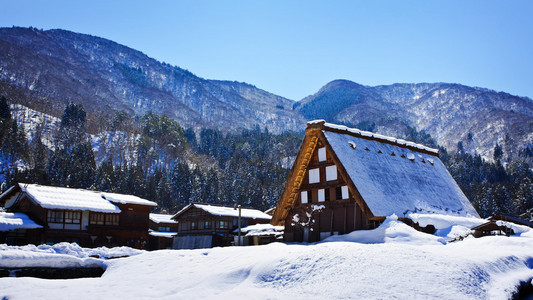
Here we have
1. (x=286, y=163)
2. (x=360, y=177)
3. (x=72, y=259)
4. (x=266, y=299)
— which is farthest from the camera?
(x=286, y=163)

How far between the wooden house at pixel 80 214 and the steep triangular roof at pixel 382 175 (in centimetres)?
2026

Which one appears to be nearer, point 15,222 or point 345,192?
point 345,192

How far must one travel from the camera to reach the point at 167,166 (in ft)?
426

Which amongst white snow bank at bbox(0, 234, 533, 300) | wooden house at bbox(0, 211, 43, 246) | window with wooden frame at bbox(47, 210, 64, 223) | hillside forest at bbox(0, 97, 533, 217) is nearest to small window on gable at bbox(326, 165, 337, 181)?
white snow bank at bbox(0, 234, 533, 300)

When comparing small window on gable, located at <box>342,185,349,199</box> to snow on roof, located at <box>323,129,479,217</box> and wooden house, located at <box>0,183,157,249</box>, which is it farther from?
wooden house, located at <box>0,183,157,249</box>

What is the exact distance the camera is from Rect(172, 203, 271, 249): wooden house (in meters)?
50.7

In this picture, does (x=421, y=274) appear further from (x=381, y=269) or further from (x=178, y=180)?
(x=178, y=180)

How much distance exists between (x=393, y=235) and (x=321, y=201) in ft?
24.8

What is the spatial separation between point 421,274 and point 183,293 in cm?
637

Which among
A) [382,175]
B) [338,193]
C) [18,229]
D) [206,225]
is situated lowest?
[206,225]

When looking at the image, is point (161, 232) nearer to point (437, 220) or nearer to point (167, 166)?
point (437, 220)

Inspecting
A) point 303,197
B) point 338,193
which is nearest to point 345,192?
point 338,193

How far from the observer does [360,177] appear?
2745cm

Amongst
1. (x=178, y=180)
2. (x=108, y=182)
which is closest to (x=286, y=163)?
(x=178, y=180)
